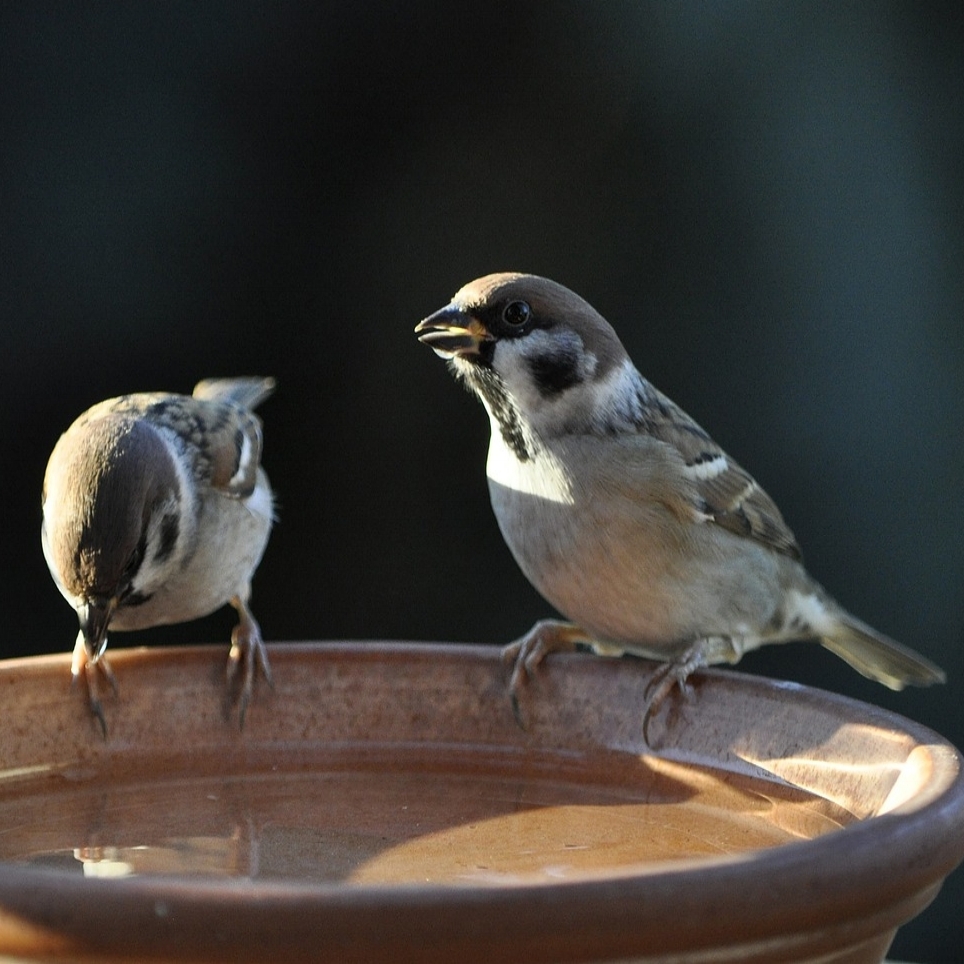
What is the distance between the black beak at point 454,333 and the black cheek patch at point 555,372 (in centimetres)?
11

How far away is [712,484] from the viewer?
254 centimetres

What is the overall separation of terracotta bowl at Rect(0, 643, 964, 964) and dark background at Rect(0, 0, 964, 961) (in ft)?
6.55

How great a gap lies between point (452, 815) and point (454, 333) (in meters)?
0.81

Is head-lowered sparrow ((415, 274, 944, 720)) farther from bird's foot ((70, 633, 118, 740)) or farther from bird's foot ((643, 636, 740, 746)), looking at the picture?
bird's foot ((70, 633, 118, 740))

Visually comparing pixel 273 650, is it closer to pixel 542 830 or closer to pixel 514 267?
pixel 542 830

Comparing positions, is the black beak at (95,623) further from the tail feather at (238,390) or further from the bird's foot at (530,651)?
the tail feather at (238,390)

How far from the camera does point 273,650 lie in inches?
84.4

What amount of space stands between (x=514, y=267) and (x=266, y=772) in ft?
7.65

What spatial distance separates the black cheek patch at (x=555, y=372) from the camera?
2375mm

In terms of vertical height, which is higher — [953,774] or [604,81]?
[604,81]

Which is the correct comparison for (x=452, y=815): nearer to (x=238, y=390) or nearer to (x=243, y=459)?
(x=243, y=459)

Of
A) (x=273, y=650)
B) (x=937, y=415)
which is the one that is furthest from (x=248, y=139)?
(x=273, y=650)

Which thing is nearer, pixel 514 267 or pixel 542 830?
pixel 542 830

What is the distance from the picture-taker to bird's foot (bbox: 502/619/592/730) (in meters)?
2.10
